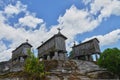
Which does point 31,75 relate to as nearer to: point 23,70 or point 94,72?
point 23,70

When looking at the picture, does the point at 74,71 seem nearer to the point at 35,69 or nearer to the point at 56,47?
the point at 56,47

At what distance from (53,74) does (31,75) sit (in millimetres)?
4255

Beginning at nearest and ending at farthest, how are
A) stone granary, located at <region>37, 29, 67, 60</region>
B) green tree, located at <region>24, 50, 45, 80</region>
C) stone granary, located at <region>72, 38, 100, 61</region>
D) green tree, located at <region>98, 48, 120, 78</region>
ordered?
green tree, located at <region>24, 50, 45, 80</region> < green tree, located at <region>98, 48, 120, 78</region> < stone granary, located at <region>37, 29, 67, 60</region> < stone granary, located at <region>72, 38, 100, 61</region>

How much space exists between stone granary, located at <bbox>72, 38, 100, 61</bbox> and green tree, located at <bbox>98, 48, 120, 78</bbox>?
9420mm

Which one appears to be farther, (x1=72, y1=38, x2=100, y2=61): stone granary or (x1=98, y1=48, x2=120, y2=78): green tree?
(x1=72, y1=38, x2=100, y2=61): stone granary

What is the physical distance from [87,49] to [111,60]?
515 inches

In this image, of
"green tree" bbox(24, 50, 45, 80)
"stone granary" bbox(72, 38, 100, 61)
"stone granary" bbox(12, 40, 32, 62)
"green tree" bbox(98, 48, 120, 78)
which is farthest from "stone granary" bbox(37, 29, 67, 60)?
"green tree" bbox(24, 50, 45, 80)

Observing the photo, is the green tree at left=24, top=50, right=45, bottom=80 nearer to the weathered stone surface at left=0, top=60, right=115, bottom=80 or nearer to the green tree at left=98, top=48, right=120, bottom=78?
the weathered stone surface at left=0, top=60, right=115, bottom=80

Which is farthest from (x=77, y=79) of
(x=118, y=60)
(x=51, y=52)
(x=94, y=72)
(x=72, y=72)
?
(x=51, y=52)

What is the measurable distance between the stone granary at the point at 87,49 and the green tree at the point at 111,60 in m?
9.42

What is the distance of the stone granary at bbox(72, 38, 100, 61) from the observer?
5146 centimetres

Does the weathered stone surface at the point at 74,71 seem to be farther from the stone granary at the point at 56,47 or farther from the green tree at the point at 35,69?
the stone granary at the point at 56,47

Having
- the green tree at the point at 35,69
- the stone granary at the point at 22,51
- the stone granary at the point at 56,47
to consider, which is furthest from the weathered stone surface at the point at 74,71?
the stone granary at the point at 22,51

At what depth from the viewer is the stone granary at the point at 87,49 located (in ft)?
169
